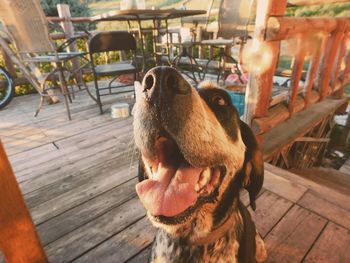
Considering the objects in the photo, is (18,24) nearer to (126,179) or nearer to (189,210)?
(126,179)

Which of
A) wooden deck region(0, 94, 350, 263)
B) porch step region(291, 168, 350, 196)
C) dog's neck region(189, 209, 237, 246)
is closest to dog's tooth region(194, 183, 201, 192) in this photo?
dog's neck region(189, 209, 237, 246)

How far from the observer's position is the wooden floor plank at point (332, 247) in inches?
66.7

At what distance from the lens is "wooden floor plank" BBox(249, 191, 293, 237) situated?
1983 millimetres

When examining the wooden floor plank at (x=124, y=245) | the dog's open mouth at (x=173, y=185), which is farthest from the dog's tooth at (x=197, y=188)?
the wooden floor plank at (x=124, y=245)

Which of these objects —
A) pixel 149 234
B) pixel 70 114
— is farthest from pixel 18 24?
pixel 149 234

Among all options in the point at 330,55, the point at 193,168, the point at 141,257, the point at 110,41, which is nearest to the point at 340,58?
the point at 330,55

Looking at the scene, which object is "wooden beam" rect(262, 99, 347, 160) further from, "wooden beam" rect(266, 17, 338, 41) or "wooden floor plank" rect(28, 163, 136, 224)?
"wooden floor plank" rect(28, 163, 136, 224)

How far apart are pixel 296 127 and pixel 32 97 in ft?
19.5

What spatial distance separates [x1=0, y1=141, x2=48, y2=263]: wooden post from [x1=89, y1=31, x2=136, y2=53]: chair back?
3030 millimetres

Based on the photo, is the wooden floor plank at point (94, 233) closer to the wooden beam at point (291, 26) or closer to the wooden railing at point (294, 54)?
the wooden railing at point (294, 54)

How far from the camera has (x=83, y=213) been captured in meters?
2.15

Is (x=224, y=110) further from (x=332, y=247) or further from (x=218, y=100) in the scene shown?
(x=332, y=247)

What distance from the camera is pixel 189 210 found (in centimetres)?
111

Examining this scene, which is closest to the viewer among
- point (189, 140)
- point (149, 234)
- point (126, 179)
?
point (189, 140)
